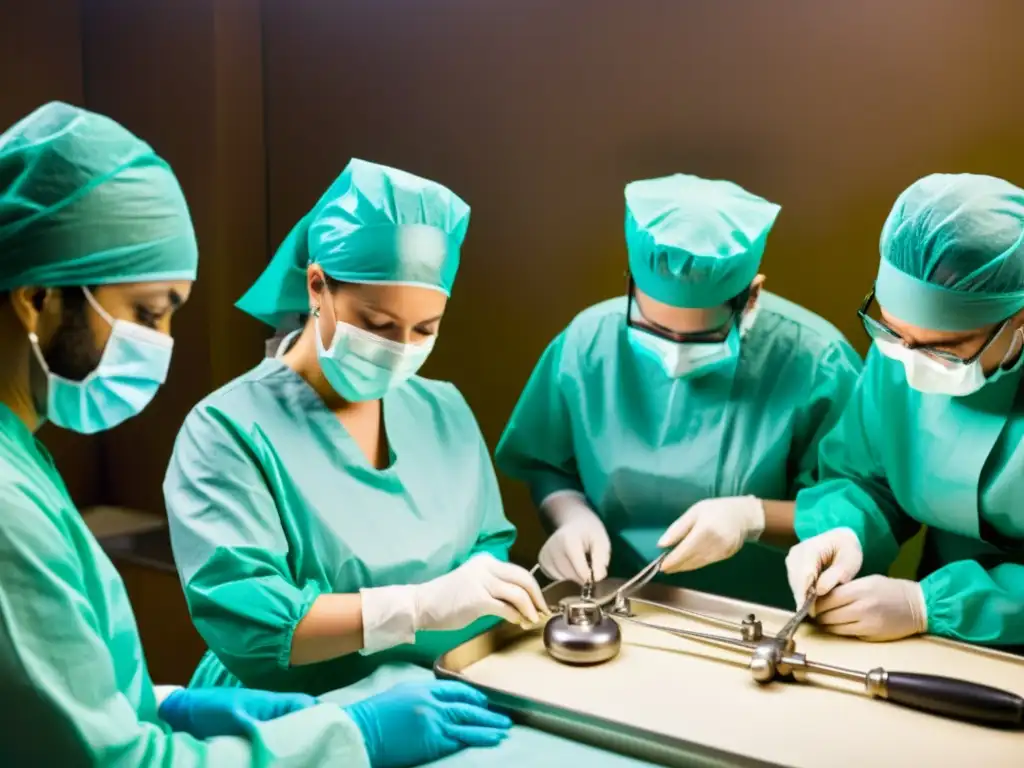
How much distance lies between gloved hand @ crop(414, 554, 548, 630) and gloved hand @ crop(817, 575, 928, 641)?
53 cm

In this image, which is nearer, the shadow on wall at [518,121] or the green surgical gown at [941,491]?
the green surgical gown at [941,491]

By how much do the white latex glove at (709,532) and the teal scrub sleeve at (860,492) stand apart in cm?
10

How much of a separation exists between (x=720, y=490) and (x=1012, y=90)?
3.73 ft

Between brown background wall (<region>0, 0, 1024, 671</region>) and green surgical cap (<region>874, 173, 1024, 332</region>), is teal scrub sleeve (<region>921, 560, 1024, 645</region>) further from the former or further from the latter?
brown background wall (<region>0, 0, 1024, 671</region>)

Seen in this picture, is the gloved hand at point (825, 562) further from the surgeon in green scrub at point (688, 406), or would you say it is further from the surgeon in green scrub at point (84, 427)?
the surgeon in green scrub at point (84, 427)

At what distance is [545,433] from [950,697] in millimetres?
1099

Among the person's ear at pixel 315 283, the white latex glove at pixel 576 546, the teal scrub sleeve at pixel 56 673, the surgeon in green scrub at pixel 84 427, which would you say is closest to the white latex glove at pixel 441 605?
the surgeon in green scrub at pixel 84 427

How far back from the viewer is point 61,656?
0.96 metres

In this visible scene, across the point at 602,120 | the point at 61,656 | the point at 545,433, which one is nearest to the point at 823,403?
the point at 545,433

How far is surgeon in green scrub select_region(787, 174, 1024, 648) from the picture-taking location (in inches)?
58.7

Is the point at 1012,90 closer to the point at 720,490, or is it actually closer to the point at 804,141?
the point at 804,141

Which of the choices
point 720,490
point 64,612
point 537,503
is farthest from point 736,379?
point 64,612

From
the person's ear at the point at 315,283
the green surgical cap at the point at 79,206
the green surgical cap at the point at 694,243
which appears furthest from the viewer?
the green surgical cap at the point at 694,243

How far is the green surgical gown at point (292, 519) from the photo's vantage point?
1.41m
